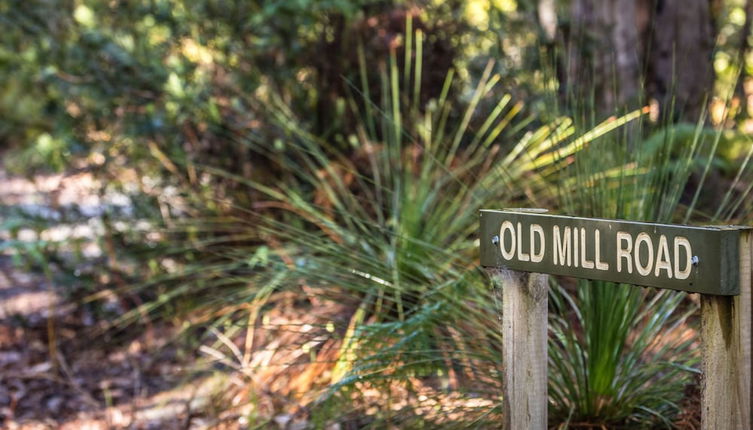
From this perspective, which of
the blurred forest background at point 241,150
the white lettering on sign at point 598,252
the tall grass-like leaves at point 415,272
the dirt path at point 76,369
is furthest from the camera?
the dirt path at point 76,369

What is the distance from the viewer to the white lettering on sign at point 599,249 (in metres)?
2.29

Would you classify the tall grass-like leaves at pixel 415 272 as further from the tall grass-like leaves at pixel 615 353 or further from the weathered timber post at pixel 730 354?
the weathered timber post at pixel 730 354

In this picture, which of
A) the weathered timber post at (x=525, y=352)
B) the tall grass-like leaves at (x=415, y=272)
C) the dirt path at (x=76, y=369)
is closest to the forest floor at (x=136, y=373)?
the dirt path at (x=76, y=369)

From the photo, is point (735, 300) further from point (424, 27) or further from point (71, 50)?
point (71, 50)

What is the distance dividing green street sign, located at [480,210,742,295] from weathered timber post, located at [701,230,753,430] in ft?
0.10

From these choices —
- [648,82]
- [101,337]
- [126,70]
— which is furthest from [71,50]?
[648,82]

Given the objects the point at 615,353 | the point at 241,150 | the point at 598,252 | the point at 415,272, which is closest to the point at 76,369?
the point at 241,150

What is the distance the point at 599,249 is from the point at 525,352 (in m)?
0.38

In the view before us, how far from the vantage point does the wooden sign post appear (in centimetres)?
222

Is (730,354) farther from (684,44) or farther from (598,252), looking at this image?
(684,44)

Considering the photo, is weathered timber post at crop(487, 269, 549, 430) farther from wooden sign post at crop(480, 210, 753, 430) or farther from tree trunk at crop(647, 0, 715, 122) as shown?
tree trunk at crop(647, 0, 715, 122)

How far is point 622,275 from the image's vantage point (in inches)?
94.0

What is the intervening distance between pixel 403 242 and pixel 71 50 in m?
3.11

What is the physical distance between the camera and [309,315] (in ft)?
14.9
